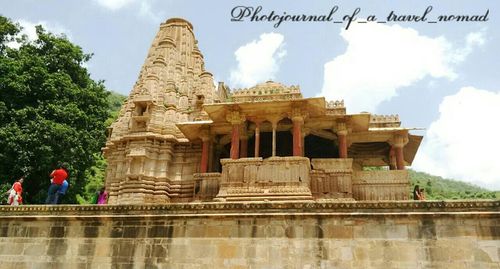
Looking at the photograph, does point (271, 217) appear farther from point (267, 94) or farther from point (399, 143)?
point (399, 143)

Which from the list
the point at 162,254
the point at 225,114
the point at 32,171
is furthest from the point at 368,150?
the point at 32,171

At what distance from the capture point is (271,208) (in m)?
10.5

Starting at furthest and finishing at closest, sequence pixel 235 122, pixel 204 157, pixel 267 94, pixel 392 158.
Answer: pixel 392 158 < pixel 204 157 < pixel 235 122 < pixel 267 94

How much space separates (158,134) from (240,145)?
4083 millimetres

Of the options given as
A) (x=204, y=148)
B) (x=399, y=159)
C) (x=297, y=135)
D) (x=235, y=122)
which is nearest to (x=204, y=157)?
(x=204, y=148)

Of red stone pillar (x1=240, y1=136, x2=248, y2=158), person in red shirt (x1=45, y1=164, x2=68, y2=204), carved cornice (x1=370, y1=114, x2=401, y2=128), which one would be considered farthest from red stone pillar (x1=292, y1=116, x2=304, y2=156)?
person in red shirt (x1=45, y1=164, x2=68, y2=204)

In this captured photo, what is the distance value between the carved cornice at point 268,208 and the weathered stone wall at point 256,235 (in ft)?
0.07

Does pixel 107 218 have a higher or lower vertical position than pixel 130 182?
lower

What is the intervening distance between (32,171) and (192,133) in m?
8.17

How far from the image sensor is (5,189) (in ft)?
62.7

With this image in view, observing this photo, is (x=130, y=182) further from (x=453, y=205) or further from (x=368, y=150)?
(x=453, y=205)

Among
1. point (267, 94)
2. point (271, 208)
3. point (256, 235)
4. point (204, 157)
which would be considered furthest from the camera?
point (204, 157)

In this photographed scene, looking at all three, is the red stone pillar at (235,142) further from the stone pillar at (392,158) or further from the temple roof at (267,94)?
the stone pillar at (392,158)

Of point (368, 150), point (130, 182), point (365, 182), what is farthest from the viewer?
point (368, 150)
